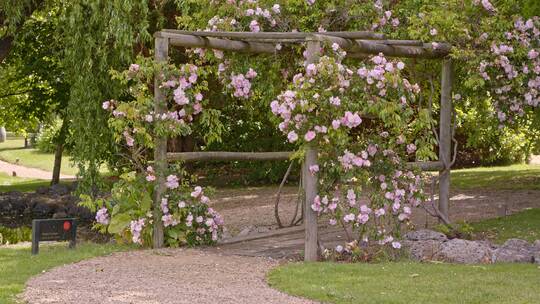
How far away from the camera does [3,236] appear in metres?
12.7

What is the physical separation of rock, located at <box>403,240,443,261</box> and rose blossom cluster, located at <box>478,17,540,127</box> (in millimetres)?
2948

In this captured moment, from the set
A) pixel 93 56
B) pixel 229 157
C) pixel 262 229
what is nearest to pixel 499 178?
pixel 262 229

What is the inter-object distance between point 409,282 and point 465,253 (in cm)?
166

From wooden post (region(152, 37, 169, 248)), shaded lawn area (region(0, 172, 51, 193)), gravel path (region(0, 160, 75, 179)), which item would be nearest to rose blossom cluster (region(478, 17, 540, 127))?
wooden post (region(152, 37, 169, 248))

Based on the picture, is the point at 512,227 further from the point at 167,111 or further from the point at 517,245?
the point at 167,111

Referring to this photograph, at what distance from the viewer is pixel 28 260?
9.18 metres

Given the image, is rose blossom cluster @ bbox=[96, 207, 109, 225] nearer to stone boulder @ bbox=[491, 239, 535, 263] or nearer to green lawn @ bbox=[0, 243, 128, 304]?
green lawn @ bbox=[0, 243, 128, 304]

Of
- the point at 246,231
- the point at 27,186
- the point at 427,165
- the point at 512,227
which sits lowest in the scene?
the point at 27,186

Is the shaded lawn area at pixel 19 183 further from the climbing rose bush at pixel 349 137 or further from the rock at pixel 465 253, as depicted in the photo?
the rock at pixel 465 253

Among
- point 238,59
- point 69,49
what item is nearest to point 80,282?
point 238,59

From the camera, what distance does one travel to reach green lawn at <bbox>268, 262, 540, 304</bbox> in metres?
7.18

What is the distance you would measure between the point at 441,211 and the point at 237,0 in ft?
12.8

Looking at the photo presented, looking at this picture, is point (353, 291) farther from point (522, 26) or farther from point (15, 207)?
point (15, 207)

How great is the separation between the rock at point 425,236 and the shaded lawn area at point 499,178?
8.27 metres
